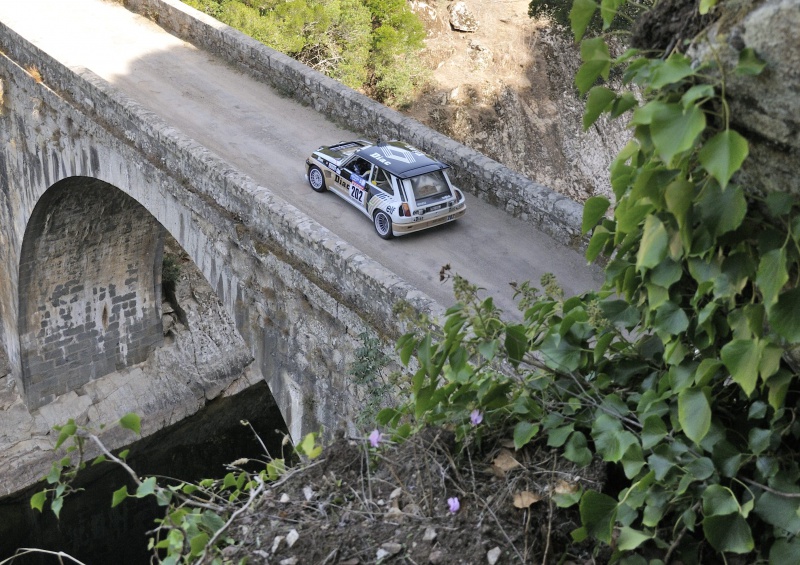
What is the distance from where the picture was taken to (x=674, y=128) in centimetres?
304

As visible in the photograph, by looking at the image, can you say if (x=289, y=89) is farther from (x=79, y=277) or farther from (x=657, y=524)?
(x=657, y=524)

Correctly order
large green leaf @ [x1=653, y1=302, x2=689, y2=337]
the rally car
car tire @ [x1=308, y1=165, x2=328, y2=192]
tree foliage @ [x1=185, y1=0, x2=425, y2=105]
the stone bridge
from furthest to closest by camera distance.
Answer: tree foliage @ [x1=185, y1=0, x2=425, y2=105]
car tire @ [x1=308, y1=165, x2=328, y2=192]
the rally car
the stone bridge
large green leaf @ [x1=653, y1=302, x2=689, y2=337]

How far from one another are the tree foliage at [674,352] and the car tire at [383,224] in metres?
6.22

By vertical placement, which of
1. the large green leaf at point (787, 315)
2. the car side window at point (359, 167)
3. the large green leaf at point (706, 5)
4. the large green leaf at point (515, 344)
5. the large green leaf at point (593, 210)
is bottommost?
the car side window at point (359, 167)

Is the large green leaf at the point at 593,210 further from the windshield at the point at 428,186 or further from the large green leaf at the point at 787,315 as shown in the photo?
the windshield at the point at 428,186

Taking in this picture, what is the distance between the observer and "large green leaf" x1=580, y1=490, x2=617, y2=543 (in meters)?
3.75

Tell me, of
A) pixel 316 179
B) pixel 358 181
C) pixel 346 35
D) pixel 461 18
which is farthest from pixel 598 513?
pixel 461 18

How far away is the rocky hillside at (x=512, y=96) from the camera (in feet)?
95.3

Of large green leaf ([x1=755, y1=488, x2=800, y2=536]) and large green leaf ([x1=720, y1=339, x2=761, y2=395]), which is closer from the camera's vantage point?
large green leaf ([x1=720, y1=339, x2=761, y2=395])

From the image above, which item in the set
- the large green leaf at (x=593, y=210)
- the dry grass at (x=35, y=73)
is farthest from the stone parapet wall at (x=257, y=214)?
the large green leaf at (x=593, y=210)

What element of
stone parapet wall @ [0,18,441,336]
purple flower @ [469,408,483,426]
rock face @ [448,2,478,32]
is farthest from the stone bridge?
rock face @ [448,2,478,32]

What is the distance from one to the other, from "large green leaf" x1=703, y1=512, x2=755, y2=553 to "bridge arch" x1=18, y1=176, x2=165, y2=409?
1642 cm

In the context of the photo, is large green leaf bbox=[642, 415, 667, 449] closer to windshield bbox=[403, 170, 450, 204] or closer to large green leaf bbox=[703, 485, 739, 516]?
large green leaf bbox=[703, 485, 739, 516]

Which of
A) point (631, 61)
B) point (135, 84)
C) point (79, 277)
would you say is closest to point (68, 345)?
point (79, 277)
